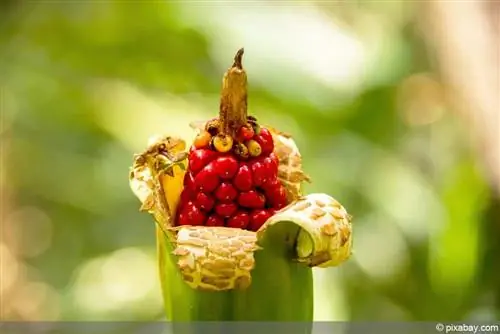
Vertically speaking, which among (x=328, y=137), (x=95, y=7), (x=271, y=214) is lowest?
(x=271, y=214)

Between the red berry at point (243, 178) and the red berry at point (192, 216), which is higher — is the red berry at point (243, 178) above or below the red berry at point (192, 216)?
above

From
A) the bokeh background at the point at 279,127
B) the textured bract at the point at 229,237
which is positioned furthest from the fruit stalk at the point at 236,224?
the bokeh background at the point at 279,127

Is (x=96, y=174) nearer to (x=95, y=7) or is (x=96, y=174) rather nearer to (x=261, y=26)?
(x=95, y=7)

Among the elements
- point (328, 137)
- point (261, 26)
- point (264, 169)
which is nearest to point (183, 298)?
point (264, 169)

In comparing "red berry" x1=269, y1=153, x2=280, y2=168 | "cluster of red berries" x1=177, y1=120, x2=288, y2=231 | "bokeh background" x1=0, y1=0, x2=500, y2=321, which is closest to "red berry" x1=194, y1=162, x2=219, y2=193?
"cluster of red berries" x1=177, y1=120, x2=288, y2=231

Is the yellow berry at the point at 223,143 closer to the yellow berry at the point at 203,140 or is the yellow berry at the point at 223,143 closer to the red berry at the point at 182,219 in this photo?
the yellow berry at the point at 203,140

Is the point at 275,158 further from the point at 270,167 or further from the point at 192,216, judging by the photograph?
the point at 192,216

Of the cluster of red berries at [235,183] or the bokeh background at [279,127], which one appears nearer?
the cluster of red berries at [235,183]
